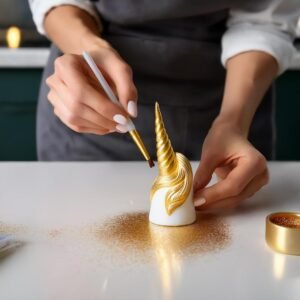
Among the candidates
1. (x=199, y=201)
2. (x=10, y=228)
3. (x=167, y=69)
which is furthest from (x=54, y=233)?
(x=167, y=69)

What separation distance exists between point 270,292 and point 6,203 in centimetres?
34

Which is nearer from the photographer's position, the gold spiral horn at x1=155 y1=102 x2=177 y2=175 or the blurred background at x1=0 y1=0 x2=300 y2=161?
the gold spiral horn at x1=155 y1=102 x2=177 y2=175

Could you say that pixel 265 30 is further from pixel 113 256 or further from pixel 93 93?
pixel 113 256

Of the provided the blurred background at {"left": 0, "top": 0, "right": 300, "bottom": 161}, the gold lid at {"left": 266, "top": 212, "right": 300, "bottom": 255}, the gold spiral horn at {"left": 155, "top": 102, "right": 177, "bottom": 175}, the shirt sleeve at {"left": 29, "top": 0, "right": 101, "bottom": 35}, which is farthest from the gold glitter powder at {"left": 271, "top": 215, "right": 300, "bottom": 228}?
the blurred background at {"left": 0, "top": 0, "right": 300, "bottom": 161}

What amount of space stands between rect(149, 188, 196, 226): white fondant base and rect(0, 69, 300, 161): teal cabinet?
37.6 inches

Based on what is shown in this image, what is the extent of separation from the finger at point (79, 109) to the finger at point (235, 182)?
0.13m

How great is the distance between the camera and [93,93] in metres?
0.72

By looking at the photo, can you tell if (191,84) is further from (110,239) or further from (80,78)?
(110,239)

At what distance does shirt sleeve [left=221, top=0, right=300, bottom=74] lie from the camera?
37.5 inches

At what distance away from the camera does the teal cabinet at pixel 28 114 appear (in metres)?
1.58

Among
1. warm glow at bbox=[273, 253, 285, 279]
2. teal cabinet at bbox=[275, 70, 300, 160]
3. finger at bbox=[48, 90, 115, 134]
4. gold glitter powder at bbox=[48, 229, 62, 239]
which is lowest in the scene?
teal cabinet at bbox=[275, 70, 300, 160]

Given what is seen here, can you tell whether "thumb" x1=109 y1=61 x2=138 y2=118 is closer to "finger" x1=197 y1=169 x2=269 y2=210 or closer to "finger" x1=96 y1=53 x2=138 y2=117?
"finger" x1=96 y1=53 x2=138 y2=117

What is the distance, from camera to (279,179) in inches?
34.0

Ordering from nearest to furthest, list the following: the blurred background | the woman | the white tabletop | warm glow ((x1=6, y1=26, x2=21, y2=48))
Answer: the white tabletop → the woman → the blurred background → warm glow ((x1=6, y1=26, x2=21, y2=48))
